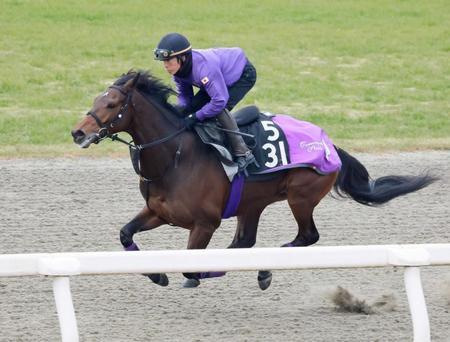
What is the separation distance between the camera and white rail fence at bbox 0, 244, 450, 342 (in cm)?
509

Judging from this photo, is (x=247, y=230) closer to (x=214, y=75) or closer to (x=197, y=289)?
(x=197, y=289)

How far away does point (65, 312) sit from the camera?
5121mm

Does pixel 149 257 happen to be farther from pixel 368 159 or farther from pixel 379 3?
pixel 379 3

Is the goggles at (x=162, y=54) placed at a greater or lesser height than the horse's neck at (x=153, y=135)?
greater

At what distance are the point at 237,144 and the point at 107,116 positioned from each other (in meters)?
0.91

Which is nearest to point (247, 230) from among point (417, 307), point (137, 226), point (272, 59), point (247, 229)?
point (247, 229)

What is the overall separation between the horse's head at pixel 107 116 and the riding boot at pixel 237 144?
64 cm

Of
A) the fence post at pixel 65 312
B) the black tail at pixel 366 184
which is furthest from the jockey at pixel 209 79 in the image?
the fence post at pixel 65 312

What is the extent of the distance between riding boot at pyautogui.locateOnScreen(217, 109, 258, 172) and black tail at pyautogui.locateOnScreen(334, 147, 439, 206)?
3.13 ft

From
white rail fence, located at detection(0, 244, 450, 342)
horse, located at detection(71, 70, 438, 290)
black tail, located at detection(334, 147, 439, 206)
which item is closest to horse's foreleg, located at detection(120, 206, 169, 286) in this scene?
horse, located at detection(71, 70, 438, 290)

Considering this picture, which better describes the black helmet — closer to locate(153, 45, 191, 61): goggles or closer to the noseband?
locate(153, 45, 191, 61): goggles

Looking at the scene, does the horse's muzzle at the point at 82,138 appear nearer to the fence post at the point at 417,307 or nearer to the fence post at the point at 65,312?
the fence post at the point at 65,312

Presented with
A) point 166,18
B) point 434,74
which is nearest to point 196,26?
point 166,18

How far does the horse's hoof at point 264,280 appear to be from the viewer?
7.39 metres
